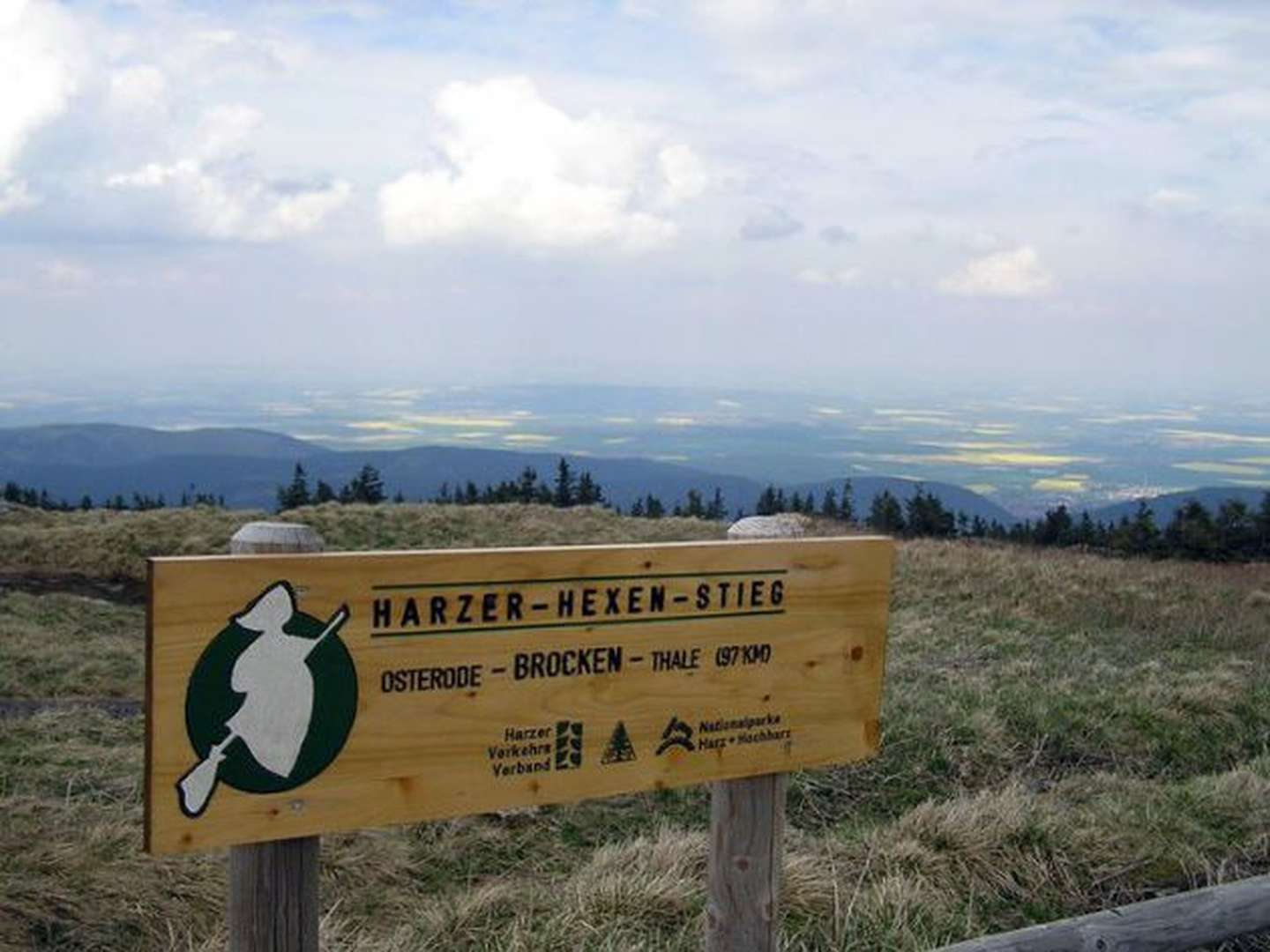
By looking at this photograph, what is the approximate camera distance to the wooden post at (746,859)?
363 centimetres

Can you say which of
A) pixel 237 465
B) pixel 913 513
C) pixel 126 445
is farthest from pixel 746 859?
pixel 126 445

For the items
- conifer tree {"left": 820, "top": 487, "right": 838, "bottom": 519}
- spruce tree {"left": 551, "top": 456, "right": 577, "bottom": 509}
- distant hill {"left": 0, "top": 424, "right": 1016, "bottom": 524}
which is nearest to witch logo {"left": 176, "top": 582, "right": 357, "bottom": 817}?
conifer tree {"left": 820, "top": 487, "right": 838, "bottom": 519}

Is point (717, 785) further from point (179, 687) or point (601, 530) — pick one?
point (601, 530)

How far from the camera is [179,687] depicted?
269 centimetres

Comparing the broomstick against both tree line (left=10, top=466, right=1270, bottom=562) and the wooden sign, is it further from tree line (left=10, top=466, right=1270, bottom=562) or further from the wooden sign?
tree line (left=10, top=466, right=1270, bottom=562)

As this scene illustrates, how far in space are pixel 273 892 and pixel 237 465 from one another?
132 meters

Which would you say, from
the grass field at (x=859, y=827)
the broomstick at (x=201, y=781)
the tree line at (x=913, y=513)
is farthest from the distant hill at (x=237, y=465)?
the broomstick at (x=201, y=781)

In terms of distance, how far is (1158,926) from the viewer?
401 cm

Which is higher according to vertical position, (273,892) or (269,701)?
(269,701)

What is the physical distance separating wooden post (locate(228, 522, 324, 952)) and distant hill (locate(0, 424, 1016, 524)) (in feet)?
253

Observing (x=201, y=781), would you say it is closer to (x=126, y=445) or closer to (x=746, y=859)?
(x=746, y=859)

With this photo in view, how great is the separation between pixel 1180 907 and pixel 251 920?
2918 mm

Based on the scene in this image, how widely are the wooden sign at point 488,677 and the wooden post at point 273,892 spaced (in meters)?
0.08

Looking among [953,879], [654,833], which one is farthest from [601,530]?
[953,879]
